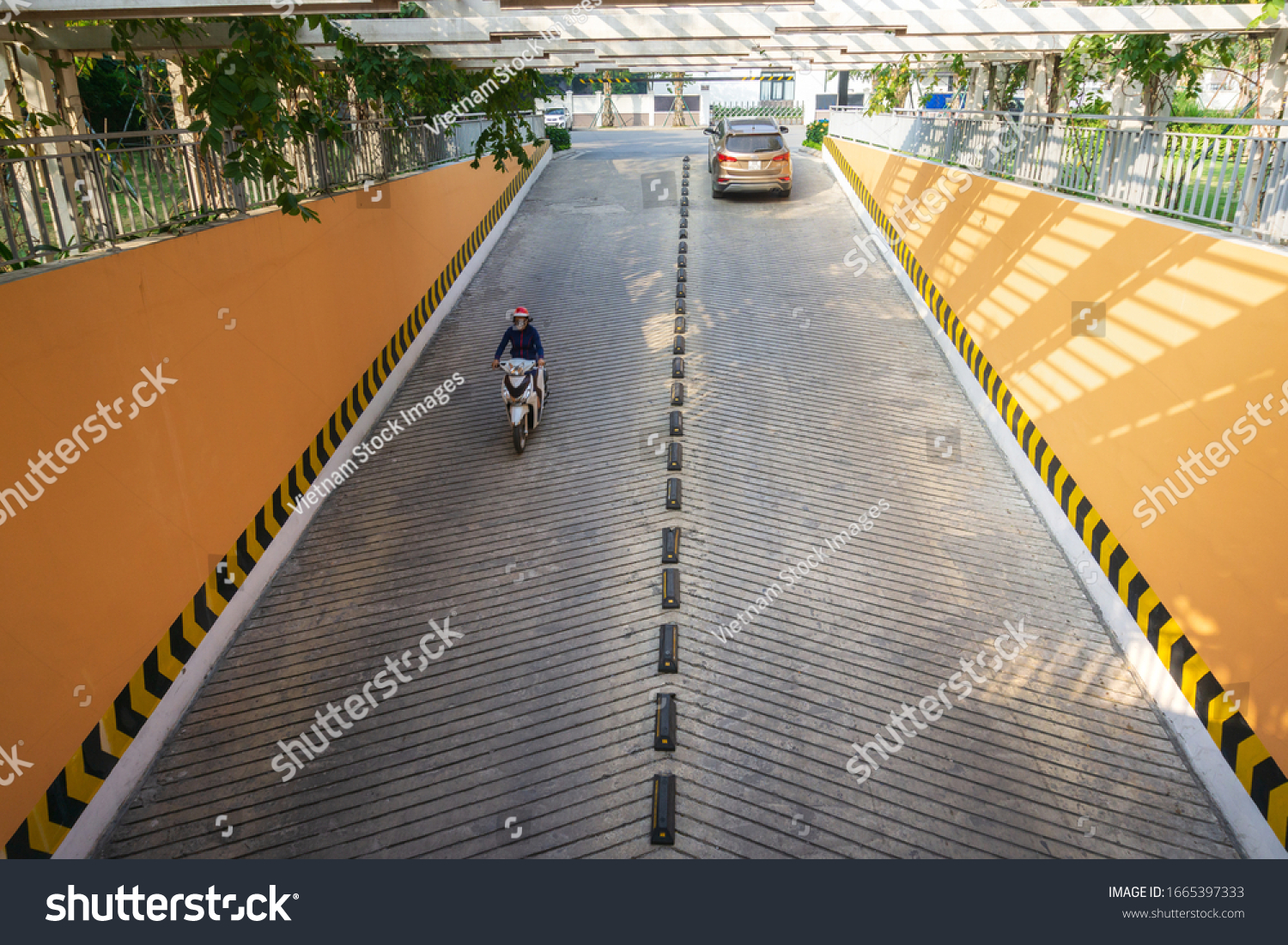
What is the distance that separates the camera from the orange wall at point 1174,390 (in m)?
4.68

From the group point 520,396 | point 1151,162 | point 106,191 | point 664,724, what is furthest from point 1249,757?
point 106,191

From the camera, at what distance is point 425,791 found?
16.1 feet

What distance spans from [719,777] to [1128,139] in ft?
20.5

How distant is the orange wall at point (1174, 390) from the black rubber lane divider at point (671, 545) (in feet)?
11.3

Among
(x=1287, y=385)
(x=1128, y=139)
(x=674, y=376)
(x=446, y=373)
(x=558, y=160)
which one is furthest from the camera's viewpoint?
(x=558, y=160)

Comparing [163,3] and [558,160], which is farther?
[558,160]

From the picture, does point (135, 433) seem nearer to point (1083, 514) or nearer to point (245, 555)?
point (245, 555)

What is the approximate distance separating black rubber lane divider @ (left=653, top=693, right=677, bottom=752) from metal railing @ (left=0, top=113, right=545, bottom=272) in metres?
4.52

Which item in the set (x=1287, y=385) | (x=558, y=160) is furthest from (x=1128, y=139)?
(x=558, y=160)

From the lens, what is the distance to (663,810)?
15.1ft

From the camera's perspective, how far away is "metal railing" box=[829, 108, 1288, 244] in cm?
521

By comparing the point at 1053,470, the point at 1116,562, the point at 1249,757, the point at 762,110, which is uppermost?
the point at 762,110

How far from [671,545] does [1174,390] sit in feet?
12.6

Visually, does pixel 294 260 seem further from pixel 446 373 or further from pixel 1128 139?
pixel 1128 139
